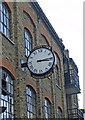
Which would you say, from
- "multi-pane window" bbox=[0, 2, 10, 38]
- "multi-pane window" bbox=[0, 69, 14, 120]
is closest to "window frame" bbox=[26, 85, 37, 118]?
"multi-pane window" bbox=[0, 69, 14, 120]

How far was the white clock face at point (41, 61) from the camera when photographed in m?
14.7

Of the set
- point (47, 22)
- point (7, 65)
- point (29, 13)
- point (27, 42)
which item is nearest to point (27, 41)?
point (27, 42)

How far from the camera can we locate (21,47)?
16.5 meters

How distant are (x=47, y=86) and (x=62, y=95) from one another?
422cm

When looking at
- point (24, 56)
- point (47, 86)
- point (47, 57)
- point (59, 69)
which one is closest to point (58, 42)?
point (59, 69)

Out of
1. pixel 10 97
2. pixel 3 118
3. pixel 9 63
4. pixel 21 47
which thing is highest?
pixel 21 47

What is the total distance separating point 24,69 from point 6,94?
9.84ft

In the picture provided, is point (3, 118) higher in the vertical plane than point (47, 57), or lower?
lower

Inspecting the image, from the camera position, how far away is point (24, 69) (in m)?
16.6

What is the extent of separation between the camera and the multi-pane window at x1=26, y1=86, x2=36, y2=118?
16.9 m

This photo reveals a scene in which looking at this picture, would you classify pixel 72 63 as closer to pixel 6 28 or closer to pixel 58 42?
pixel 58 42

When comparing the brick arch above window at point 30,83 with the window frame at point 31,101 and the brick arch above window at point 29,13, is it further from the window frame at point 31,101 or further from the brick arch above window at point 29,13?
the brick arch above window at point 29,13

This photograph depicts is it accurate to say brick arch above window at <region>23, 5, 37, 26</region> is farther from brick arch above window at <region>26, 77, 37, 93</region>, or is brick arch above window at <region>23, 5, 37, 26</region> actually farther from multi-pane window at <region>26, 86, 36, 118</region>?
multi-pane window at <region>26, 86, 36, 118</region>

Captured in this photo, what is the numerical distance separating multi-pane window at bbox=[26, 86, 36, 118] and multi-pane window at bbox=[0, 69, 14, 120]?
205cm
